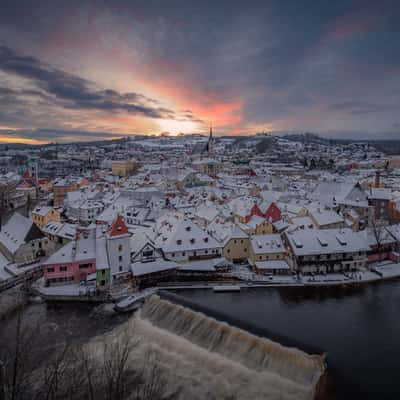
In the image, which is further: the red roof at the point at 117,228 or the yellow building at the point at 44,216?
the yellow building at the point at 44,216

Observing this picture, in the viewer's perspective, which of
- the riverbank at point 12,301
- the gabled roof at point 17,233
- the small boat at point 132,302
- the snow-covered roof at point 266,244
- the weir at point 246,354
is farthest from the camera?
the gabled roof at point 17,233

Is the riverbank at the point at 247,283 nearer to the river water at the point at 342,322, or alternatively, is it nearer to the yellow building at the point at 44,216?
the river water at the point at 342,322

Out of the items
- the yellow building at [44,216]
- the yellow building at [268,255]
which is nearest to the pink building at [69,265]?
the yellow building at [268,255]

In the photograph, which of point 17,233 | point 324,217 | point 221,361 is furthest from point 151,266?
point 324,217

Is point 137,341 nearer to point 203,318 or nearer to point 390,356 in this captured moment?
point 203,318

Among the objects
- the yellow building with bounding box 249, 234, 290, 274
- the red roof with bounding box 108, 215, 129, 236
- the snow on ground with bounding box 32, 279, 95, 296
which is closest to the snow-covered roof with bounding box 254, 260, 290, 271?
the yellow building with bounding box 249, 234, 290, 274

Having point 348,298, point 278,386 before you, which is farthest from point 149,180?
point 278,386

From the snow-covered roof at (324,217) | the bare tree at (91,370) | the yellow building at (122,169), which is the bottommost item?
the bare tree at (91,370)
